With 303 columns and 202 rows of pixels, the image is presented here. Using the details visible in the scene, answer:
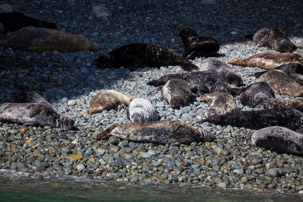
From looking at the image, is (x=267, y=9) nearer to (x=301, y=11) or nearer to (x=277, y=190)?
(x=301, y=11)

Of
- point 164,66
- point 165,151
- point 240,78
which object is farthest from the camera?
point 164,66

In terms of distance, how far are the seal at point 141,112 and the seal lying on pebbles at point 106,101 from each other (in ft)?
1.05

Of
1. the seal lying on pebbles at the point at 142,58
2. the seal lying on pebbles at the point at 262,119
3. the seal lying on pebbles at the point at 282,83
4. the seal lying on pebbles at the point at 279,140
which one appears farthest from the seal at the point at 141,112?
the seal lying on pebbles at the point at 282,83

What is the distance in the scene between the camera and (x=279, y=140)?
180 inches

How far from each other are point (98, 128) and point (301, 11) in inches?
365

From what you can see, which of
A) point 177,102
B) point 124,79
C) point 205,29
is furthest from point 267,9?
point 177,102

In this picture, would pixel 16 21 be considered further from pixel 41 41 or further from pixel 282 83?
pixel 282 83

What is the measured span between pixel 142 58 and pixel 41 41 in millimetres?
1998

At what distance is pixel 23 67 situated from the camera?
23.7 feet

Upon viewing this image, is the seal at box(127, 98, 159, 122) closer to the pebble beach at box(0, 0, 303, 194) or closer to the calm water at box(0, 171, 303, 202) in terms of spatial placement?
the pebble beach at box(0, 0, 303, 194)

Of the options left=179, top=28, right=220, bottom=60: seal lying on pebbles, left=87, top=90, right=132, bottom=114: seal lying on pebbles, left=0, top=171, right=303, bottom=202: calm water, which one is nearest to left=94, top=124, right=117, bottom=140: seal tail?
left=87, top=90, right=132, bottom=114: seal lying on pebbles

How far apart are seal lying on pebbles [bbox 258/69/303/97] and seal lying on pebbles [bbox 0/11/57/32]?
510 centimetres

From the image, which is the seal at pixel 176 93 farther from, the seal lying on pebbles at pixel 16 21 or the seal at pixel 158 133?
the seal lying on pebbles at pixel 16 21

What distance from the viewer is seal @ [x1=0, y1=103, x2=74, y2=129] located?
503cm
